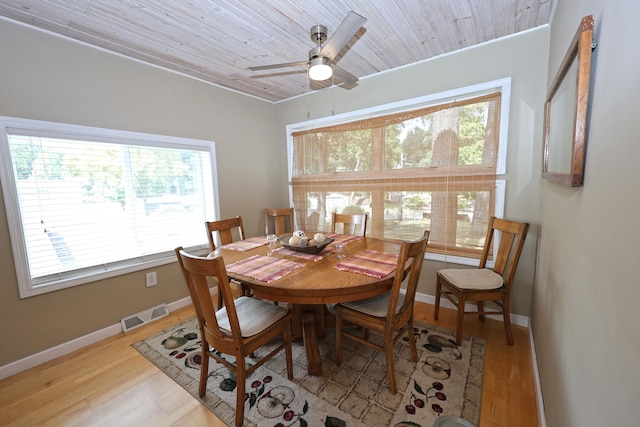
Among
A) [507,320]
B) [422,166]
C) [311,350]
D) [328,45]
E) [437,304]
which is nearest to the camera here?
[328,45]

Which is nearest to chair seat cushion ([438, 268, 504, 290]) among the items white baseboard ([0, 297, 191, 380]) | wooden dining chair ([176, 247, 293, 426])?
wooden dining chair ([176, 247, 293, 426])

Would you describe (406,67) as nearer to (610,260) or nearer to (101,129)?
(610,260)

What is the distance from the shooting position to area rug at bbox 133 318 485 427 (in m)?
1.46

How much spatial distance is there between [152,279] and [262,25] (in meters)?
2.52

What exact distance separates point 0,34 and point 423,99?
3325 millimetres

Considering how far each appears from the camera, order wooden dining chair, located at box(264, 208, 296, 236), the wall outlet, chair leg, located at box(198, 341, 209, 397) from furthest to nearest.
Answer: wooden dining chair, located at box(264, 208, 296, 236) → the wall outlet → chair leg, located at box(198, 341, 209, 397)

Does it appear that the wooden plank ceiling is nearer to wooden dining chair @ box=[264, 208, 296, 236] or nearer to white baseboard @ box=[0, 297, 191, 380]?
wooden dining chair @ box=[264, 208, 296, 236]

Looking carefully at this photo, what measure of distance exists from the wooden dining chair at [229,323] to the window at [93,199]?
1448mm

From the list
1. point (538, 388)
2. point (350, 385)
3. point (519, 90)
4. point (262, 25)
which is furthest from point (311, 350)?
point (519, 90)

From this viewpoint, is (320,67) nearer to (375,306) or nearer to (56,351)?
(375,306)

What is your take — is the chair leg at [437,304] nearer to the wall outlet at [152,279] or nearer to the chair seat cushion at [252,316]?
the chair seat cushion at [252,316]

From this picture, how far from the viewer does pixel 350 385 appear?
65.8 inches

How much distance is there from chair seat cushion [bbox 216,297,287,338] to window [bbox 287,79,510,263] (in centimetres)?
171

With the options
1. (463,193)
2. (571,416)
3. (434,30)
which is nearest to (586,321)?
(571,416)
